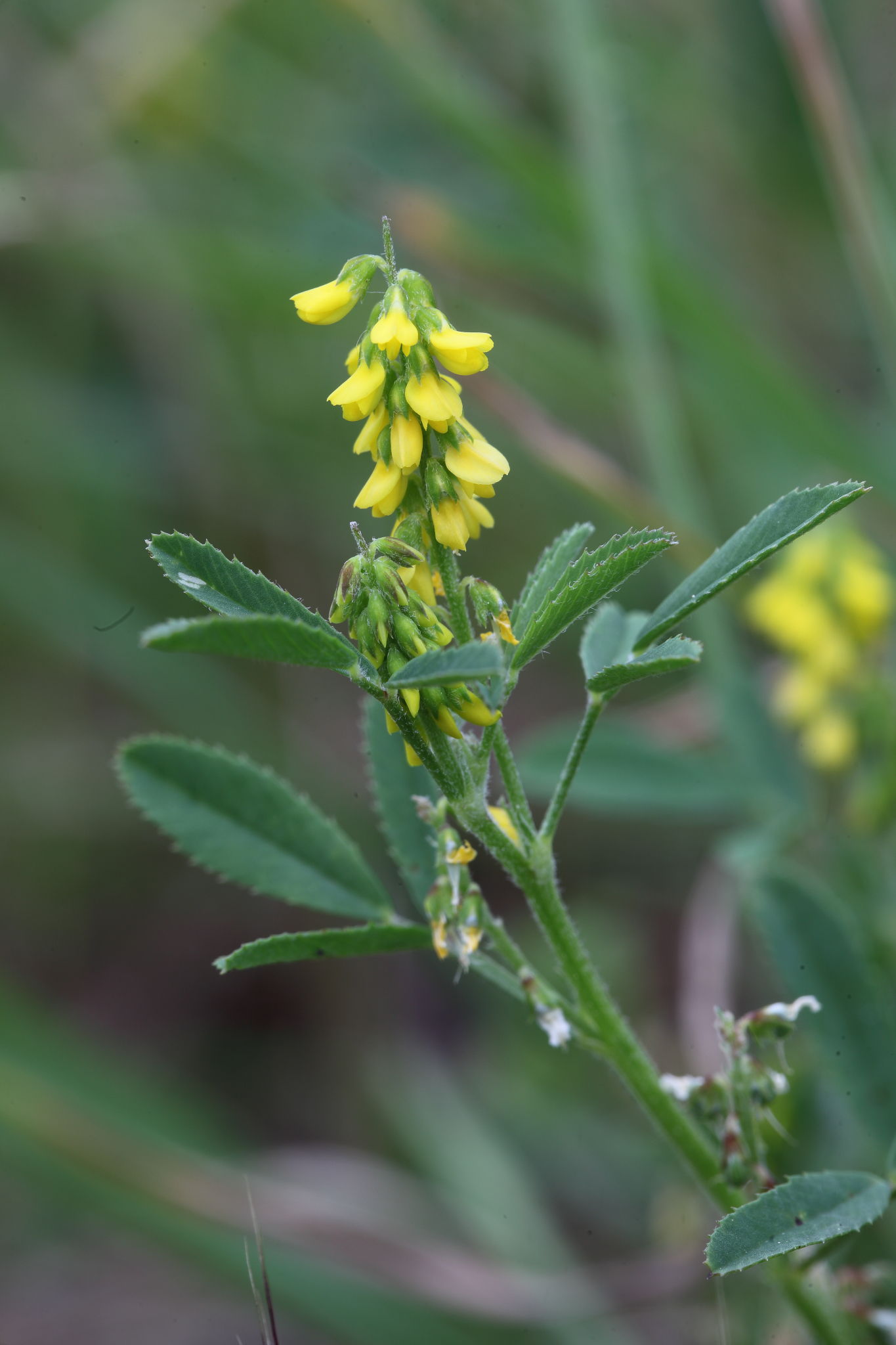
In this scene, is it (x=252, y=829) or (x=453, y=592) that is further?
(x=252, y=829)

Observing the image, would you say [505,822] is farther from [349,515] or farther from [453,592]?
[349,515]

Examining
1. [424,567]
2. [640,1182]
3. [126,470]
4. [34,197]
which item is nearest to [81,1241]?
[640,1182]

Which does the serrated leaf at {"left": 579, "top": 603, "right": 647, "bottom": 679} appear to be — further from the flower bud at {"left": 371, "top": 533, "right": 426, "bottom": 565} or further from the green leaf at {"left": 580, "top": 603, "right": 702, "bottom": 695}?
the flower bud at {"left": 371, "top": 533, "right": 426, "bottom": 565}

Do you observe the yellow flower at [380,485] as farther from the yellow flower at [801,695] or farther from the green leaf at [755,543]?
the yellow flower at [801,695]

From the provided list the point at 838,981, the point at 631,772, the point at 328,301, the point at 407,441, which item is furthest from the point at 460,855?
the point at 631,772

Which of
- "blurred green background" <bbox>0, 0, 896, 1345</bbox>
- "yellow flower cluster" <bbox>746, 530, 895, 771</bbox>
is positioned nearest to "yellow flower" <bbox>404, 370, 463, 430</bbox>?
"blurred green background" <bbox>0, 0, 896, 1345</bbox>

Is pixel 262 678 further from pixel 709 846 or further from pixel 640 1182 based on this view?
pixel 640 1182
